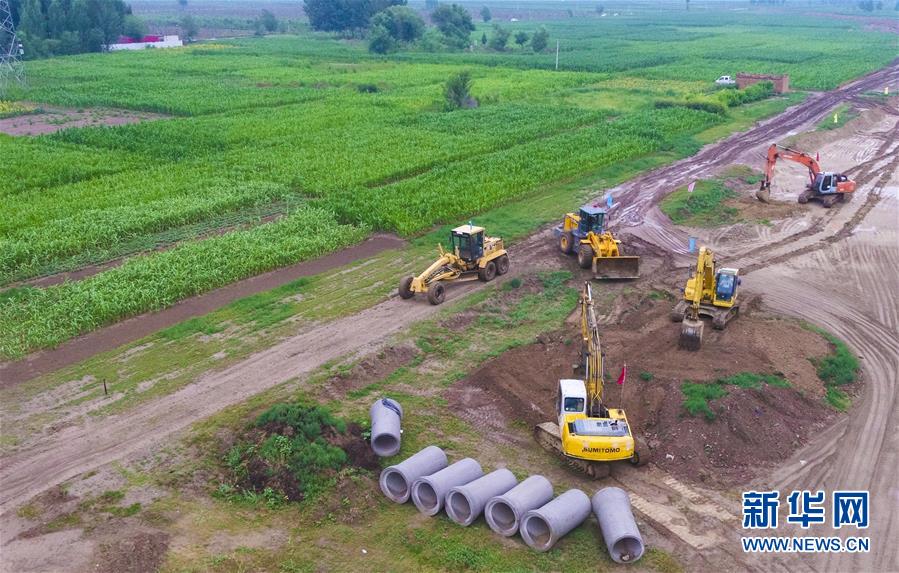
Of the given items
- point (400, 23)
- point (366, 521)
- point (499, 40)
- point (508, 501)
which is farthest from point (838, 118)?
point (400, 23)

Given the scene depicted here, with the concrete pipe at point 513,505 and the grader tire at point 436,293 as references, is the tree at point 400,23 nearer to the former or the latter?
the grader tire at point 436,293

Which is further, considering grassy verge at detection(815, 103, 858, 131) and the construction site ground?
grassy verge at detection(815, 103, 858, 131)

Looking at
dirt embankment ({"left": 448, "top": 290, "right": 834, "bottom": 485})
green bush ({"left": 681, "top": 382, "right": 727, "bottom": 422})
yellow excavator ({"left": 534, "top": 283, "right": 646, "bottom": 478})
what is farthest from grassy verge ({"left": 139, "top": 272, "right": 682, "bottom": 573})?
green bush ({"left": 681, "top": 382, "right": 727, "bottom": 422})

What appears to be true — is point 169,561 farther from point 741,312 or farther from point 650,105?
point 650,105

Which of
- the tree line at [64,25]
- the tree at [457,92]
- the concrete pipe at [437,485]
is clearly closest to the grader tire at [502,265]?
the concrete pipe at [437,485]

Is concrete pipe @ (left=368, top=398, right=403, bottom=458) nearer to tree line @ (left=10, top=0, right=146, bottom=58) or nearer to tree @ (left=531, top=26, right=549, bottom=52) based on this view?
tree @ (left=531, top=26, right=549, bottom=52)

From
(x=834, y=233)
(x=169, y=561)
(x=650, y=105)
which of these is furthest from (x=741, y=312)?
(x=650, y=105)

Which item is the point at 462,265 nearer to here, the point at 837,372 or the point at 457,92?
the point at 837,372
